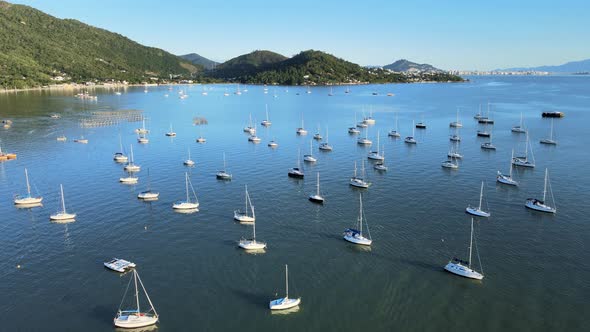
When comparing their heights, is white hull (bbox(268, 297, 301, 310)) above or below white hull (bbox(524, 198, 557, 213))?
below

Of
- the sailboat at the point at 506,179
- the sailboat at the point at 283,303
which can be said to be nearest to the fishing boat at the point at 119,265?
the sailboat at the point at 283,303

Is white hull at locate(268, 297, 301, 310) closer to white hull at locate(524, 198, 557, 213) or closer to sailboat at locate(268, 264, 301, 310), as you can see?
sailboat at locate(268, 264, 301, 310)

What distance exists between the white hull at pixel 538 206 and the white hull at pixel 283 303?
54570mm

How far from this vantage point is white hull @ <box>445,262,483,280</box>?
5378 centimetres

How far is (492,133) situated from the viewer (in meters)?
166

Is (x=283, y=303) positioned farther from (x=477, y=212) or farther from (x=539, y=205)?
(x=539, y=205)

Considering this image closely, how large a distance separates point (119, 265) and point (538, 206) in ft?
239

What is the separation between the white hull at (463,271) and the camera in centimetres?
5378

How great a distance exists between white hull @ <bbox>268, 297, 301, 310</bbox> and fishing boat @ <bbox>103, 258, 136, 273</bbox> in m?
21.8

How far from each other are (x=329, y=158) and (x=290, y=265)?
69203 mm

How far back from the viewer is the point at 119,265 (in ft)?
185

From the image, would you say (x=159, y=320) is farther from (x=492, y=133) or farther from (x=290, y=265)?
(x=492, y=133)

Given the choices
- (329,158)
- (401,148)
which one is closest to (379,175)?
(329,158)

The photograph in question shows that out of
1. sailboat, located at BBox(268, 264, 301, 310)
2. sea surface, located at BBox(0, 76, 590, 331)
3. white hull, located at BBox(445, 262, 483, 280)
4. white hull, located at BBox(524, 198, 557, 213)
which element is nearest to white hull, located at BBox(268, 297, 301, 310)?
sailboat, located at BBox(268, 264, 301, 310)
